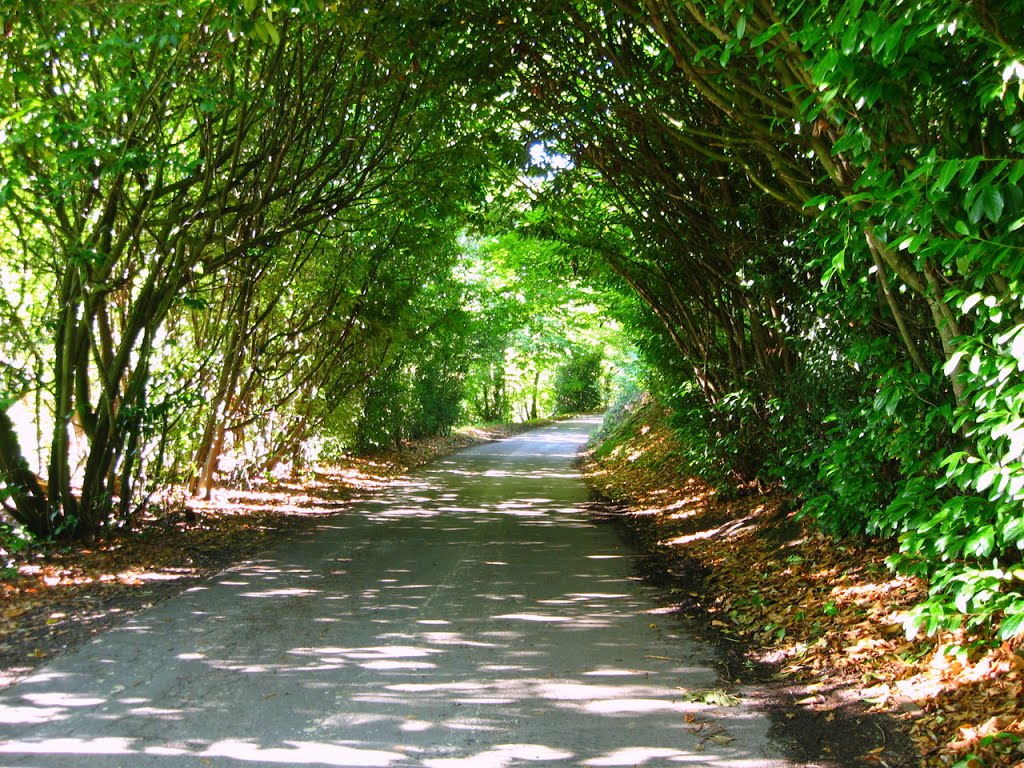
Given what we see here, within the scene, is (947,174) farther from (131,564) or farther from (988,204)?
(131,564)

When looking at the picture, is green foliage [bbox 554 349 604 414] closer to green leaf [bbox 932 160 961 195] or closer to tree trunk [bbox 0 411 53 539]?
tree trunk [bbox 0 411 53 539]

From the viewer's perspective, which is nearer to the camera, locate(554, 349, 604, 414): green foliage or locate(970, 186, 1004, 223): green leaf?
locate(970, 186, 1004, 223): green leaf

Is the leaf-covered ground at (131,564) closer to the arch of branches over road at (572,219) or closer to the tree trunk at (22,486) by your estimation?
the tree trunk at (22,486)

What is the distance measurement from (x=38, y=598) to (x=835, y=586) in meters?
6.51

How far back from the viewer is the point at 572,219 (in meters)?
11.6

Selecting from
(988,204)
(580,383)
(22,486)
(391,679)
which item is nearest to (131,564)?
(22,486)

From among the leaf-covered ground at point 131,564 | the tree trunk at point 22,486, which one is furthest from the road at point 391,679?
the tree trunk at point 22,486

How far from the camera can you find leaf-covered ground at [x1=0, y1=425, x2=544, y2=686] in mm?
5465

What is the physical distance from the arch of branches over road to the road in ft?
5.48

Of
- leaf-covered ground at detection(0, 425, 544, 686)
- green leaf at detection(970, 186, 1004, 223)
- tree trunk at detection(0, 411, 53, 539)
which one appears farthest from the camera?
tree trunk at detection(0, 411, 53, 539)

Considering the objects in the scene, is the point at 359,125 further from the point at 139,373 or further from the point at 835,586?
the point at 835,586

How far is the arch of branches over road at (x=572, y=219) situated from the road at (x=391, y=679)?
5.48 feet

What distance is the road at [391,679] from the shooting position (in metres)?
3.70

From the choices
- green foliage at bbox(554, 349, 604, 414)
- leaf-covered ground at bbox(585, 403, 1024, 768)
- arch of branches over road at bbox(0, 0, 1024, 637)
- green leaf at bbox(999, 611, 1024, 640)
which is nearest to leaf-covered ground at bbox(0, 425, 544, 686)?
arch of branches over road at bbox(0, 0, 1024, 637)
